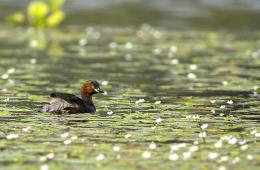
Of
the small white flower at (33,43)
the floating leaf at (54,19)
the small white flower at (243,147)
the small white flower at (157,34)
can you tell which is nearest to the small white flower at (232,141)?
the small white flower at (243,147)

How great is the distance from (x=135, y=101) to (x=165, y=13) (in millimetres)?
20644

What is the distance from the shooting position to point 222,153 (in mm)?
11125

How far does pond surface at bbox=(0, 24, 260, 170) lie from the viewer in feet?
36.1

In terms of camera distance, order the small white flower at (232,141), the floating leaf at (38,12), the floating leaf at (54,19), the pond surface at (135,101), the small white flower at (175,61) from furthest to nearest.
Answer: the floating leaf at (54,19), the floating leaf at (38,12), the small white flower at (175,61), the small white flower at (232,141), the pond surface at (135,101)

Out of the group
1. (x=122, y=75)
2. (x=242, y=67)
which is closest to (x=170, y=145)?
(x=122, y=75)

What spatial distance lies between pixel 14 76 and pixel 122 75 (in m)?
2.58

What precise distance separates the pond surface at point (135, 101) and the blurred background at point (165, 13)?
11.5 ft

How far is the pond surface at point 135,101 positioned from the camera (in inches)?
433

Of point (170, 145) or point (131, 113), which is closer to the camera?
point (170, 145)

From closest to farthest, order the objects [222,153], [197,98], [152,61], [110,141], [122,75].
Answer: [222,153] < [110,141] < [197,98] < [122,75] < [152,61]

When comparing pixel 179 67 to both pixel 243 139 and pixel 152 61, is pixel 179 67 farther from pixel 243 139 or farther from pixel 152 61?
pixel 243 139

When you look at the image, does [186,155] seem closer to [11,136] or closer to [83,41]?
[11,136]

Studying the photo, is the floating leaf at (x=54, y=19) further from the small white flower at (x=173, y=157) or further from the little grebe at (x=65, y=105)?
the small white flower at (x=173, y=157)

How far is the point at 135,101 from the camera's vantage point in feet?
53.5
